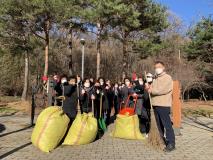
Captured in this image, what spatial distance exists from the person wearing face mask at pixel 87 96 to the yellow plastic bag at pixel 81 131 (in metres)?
1.43

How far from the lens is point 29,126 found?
564 inches

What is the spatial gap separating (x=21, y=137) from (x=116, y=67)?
109 feet


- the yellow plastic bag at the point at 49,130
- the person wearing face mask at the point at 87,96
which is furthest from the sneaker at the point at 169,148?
the person wearing face mask at the point at 87,96

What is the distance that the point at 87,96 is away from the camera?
12430 mm

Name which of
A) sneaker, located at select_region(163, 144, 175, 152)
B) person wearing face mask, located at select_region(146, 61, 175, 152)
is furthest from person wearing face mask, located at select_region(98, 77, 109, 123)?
sneaker, located at select_region(163, 144, 175, 152)

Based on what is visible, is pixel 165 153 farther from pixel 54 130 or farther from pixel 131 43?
pixel 131 43

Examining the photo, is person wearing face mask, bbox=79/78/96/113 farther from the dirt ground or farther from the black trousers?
the dirt ground

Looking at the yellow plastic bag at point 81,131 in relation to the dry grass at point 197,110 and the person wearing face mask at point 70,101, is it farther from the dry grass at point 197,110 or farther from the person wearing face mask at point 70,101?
the dry grass at point 197,110

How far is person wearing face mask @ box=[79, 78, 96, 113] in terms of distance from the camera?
12.1 metres

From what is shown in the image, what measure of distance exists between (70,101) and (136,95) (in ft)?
8.58

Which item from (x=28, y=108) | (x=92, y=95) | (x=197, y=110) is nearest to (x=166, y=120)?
(x=92, y=95)

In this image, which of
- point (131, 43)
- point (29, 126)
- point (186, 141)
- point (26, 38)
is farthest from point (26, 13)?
point (186, 141)

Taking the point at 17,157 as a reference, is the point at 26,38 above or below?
above

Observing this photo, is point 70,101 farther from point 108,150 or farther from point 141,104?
point 141,104
